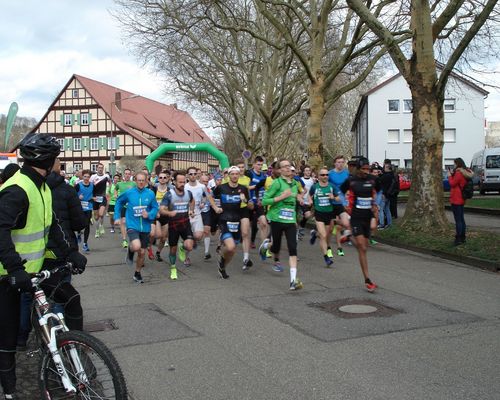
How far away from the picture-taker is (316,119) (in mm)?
21906

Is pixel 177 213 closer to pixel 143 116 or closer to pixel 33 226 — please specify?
pixel 33 226

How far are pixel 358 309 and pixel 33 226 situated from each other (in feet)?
14.9

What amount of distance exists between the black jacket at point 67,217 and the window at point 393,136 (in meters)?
54.8

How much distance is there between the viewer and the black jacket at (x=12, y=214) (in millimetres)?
3682

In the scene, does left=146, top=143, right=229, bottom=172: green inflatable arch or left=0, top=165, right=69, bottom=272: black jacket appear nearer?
left=0, top=165, right=69, bottom=272: black jacket

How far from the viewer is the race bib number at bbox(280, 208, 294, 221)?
31.2ft

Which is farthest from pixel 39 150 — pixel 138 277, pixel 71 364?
pixel 138 277

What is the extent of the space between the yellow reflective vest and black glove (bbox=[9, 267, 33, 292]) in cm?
20

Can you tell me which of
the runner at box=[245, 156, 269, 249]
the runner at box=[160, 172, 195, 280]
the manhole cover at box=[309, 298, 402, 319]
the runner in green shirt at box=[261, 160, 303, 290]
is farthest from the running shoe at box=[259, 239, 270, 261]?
the manhole cover at box=[309, 298, 402, 319]

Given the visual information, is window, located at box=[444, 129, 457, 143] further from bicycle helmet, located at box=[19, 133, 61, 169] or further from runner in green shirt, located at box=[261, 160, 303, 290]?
bicycle helmet, located at box=[19, 133, 61, 169]

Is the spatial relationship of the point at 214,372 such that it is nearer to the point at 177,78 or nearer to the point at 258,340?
the point at 258,340

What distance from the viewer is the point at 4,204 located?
3.79 meters

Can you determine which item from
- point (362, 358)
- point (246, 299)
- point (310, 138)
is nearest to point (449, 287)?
point (246, 299)

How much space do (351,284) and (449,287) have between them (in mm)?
1469
